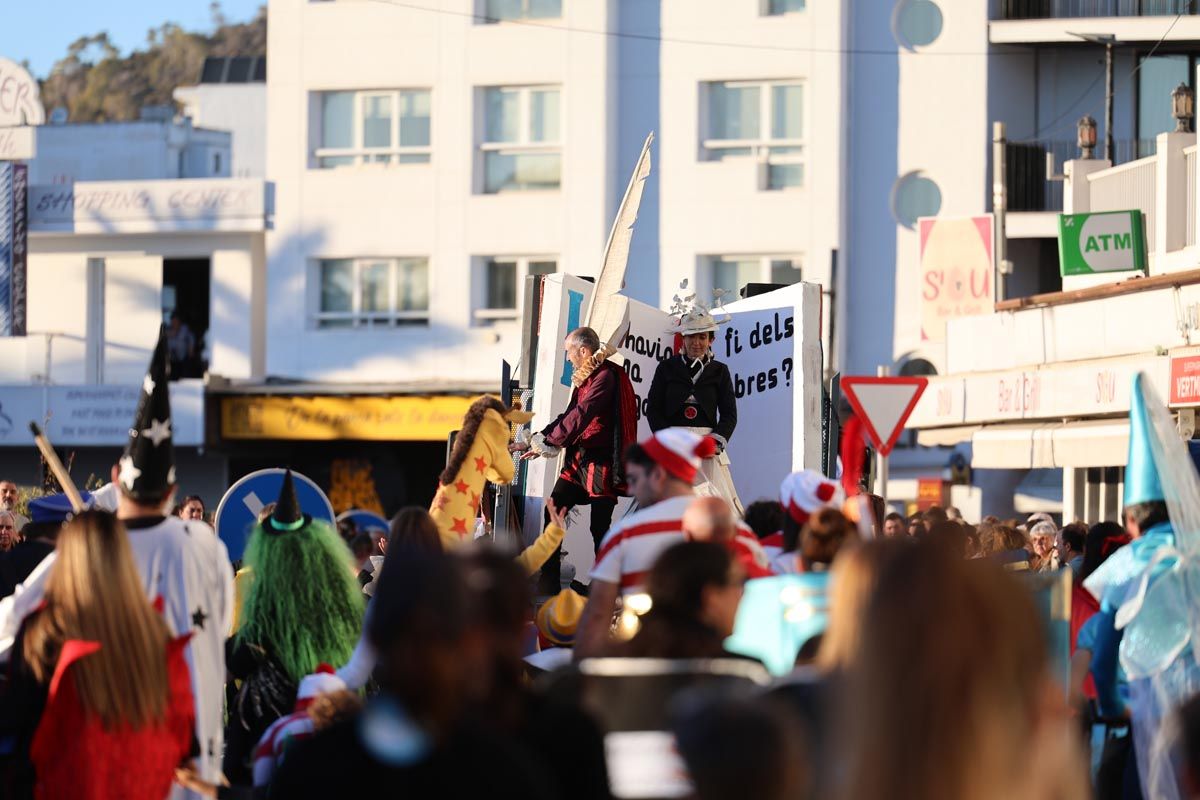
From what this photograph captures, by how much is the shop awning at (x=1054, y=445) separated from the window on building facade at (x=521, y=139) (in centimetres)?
1195

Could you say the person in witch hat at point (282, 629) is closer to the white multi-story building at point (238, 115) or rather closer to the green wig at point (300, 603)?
the green wig at point (300, 603)

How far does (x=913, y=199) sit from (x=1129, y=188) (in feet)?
25.7

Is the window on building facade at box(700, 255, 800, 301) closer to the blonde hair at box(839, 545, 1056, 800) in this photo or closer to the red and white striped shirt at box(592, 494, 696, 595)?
the red and white striped shirt at box(592, 494, 696, 595)

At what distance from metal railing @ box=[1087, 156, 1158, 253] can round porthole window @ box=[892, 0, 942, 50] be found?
699 centimetres

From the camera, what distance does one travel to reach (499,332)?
35781mm

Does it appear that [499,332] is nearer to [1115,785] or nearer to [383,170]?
[383,170]

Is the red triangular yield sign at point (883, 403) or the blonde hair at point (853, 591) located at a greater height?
the red triangular yield sign at point (883, 403)

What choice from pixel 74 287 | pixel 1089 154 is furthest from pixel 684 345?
pixel 74 287

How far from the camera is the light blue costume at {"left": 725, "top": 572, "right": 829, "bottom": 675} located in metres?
6.20

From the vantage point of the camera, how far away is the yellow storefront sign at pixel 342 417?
35.3 m

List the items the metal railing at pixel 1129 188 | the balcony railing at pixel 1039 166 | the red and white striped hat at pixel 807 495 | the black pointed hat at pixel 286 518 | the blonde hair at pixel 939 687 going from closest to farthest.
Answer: the blonde hair at pixel 939 687, the red and white striped hat at pixel 807 495, the black pointed hat at pixel 286 518, the metal railing at pixel 1129 188, the balcony railing at pixel 1039 166

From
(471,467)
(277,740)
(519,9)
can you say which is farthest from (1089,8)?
(277,740)

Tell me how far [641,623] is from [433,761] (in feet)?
5.93

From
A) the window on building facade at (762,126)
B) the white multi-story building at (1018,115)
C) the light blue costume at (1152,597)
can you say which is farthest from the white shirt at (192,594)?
the window on building facade at (762,126)
